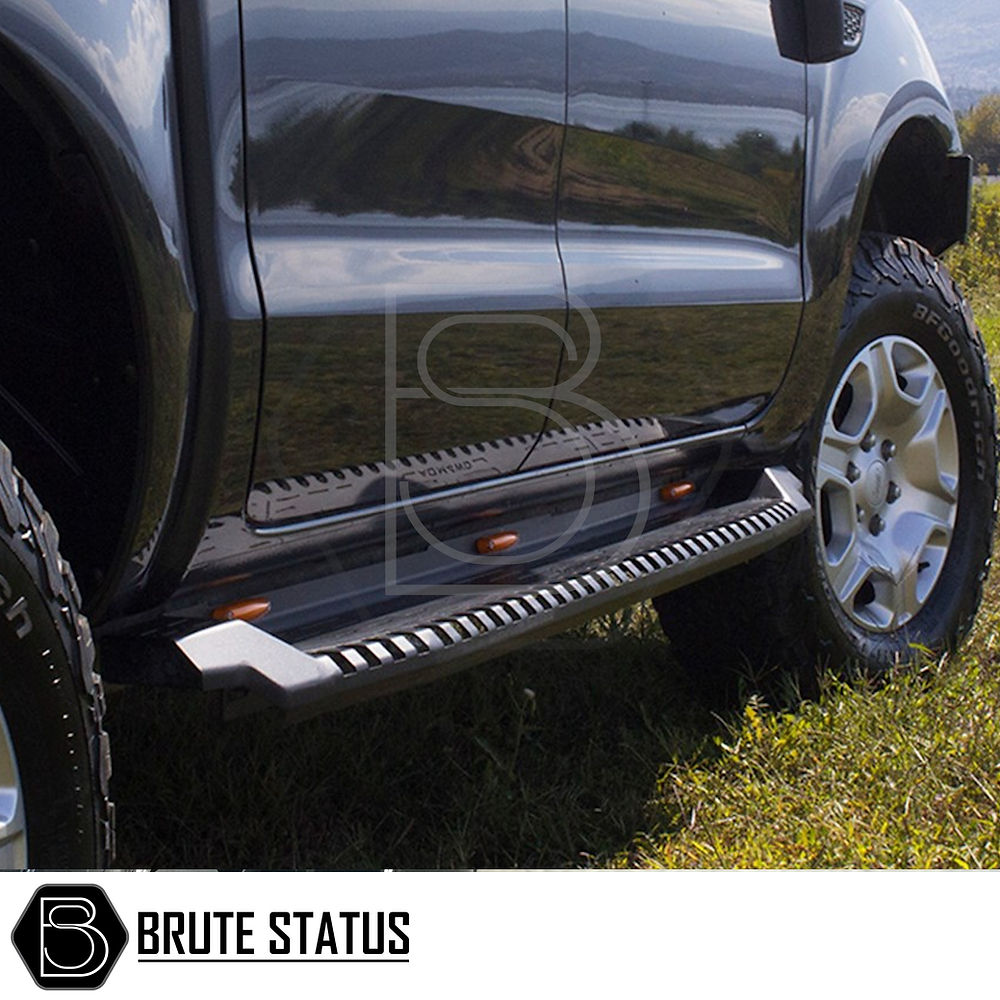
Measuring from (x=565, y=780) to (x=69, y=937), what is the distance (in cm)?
143

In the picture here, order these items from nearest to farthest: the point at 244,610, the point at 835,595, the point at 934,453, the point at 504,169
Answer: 1. the point at 244,610
2. the point at 504,169
3. the point at 835,595
4. the point at 934,453

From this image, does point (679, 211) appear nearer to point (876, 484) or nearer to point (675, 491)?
point (675, 491)

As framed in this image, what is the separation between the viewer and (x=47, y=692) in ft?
4.77

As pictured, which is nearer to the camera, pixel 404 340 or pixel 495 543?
pixel 404 340

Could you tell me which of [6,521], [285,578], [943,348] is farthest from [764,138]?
[6,521]

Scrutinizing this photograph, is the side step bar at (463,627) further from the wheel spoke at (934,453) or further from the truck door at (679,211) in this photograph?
the wheel spoke at (934,453)

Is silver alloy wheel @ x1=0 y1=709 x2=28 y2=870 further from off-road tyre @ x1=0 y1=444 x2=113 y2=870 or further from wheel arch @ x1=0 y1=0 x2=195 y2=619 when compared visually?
wheel arch @ x1=0 y1=0 x2=195 y2=619

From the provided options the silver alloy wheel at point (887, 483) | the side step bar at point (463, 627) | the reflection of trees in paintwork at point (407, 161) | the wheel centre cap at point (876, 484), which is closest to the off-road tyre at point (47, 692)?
the side step bar at point (463, 627)

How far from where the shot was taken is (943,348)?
3197mm

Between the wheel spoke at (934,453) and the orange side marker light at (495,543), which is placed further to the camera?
the wheel spoke at (934,453)

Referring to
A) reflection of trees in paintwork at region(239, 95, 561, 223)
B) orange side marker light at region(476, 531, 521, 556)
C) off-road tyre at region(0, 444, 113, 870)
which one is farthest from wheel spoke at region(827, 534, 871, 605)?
off-road tyre at region(0, 444, 113, 870)

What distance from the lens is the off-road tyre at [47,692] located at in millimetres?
1431

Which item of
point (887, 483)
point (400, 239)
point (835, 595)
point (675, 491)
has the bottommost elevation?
point (835, 595)

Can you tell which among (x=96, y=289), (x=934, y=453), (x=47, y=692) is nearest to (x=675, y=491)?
(x=934, y=453)
